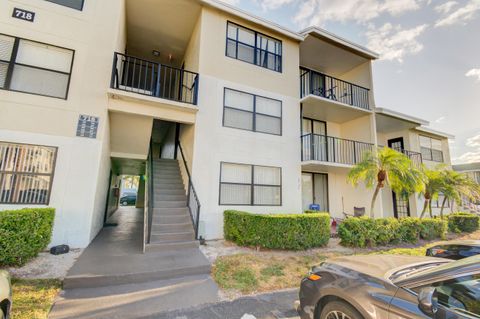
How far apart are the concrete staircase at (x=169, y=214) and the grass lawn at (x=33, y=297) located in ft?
7.27

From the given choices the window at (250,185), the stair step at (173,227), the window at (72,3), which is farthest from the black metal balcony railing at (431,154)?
the window at (72,3)

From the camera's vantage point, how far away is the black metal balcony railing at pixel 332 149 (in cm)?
1076

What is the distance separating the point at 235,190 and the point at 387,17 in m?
9.39

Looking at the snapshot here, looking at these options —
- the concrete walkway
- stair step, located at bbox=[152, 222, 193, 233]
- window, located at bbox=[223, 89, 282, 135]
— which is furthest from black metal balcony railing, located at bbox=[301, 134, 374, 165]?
the concrete walkway

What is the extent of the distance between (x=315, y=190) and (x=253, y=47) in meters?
7.94

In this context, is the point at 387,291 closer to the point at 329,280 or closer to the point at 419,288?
the point at 419,288

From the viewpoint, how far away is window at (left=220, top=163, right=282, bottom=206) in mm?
8516

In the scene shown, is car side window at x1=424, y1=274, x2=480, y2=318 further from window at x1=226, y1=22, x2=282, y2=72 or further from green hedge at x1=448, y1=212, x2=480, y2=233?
green hedge at x1=448, y1=212, x2=480, y2=233

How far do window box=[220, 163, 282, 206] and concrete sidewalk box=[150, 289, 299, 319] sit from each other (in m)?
4.49

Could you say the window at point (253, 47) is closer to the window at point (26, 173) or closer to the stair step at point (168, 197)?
the stair step at point (168, 197)

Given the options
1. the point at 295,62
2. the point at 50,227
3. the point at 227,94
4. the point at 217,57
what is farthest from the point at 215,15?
the point at 50,227

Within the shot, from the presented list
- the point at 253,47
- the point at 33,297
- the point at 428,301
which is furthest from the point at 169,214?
the point at 253,47

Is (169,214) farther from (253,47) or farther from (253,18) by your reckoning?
(253,18)

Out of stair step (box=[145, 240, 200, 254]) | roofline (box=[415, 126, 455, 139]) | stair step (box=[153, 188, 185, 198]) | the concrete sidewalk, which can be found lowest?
the concrete sidewalk
